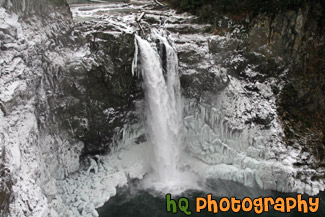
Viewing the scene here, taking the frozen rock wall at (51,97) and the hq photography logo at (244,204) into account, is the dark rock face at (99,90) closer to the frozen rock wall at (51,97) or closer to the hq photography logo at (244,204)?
the frozen rock wall at (51,97)

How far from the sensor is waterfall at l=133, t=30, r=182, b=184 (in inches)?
563

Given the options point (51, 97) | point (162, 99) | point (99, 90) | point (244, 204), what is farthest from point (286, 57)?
point (51, 97)

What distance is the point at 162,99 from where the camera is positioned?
1469cm

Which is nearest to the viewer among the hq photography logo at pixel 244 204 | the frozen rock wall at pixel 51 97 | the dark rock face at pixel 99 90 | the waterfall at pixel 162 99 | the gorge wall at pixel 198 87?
the frozen rock wall at pixel 51 97

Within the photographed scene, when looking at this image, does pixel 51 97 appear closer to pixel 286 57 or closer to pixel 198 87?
pixel 198 87

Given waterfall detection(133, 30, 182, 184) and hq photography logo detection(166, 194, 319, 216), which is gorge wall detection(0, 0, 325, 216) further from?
hq photography logo detection(166, 194, 319, 216)

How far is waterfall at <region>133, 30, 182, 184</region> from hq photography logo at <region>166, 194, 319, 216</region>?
1.95 metres

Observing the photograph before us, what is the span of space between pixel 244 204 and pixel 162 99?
6.07m

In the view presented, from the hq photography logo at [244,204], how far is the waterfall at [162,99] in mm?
1946

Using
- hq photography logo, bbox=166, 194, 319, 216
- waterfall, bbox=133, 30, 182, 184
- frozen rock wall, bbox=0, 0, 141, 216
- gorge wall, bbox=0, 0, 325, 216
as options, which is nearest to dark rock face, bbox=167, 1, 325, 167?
gorge wall, bbox=0, 0, 325, 216

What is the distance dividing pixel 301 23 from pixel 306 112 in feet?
14.8

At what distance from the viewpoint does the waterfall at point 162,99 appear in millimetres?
14289

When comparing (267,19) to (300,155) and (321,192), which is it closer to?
(300,155)

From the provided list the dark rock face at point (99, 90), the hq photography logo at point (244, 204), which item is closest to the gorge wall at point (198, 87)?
the dark rock face at point (99, 90)
